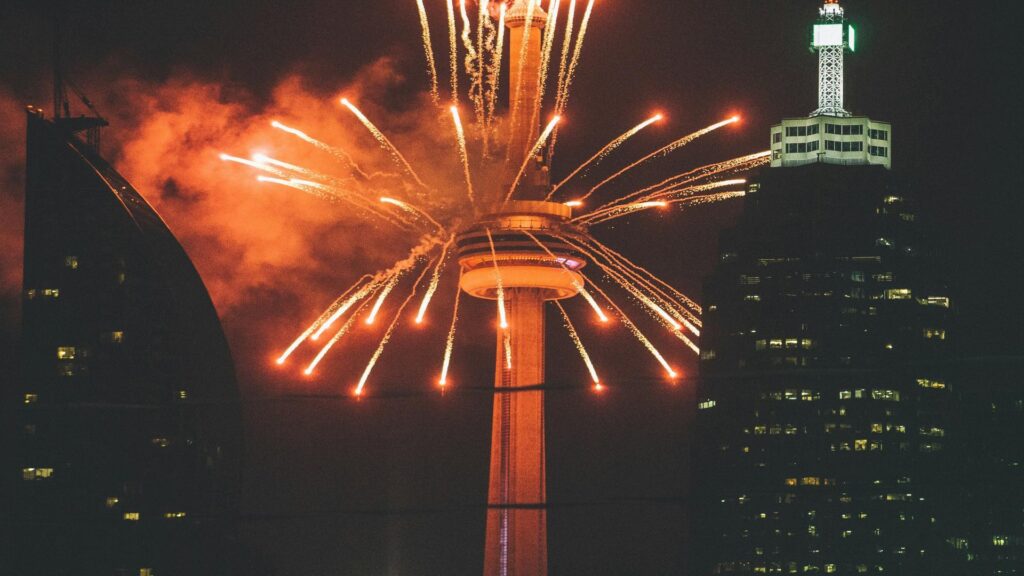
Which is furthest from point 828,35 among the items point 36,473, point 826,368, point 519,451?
point 36,473

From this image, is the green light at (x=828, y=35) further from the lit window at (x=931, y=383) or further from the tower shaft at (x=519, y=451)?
the tower shaft at (x=519, y=451)

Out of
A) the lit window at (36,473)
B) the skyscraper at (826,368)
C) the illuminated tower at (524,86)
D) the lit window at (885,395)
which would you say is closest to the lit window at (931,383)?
the skyscraper at (826,368)

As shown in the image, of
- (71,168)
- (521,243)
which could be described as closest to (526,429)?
(521,243)

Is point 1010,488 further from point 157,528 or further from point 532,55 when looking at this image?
point 157,528

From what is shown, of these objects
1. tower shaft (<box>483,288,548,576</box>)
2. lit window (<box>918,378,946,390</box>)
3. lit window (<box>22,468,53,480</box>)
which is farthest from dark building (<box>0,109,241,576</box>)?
lit window (<box>918,378,946,390</box>)

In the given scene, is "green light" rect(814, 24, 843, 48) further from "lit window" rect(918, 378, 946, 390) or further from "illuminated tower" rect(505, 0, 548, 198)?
"lit window" rect(918, 378, 946, 390)

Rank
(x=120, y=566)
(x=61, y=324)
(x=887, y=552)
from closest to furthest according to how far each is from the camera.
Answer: (x=120, y=566) → (x=61, y=324) → (x=887, y=552)
